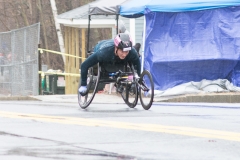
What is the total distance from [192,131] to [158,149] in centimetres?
147

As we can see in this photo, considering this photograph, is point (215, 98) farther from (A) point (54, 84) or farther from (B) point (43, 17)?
(B) point (43, 17)

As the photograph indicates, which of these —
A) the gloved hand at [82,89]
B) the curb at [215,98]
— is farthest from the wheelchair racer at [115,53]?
the curb at [215,98]

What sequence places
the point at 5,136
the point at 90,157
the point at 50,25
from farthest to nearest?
the point at 50,25
the point at 5,136
the point at 90,157

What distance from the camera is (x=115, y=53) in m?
12.4

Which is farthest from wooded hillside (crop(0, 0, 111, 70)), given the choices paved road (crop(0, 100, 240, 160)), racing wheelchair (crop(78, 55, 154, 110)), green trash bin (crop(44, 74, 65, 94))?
paved road (crop(0, 100, 240, 160))

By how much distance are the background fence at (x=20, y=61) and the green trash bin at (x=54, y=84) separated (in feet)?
13.8

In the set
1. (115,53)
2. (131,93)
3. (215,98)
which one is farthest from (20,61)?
(115,53)

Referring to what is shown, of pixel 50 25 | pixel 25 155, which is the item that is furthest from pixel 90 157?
pixel 50 25

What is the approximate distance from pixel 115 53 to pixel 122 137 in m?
4.81

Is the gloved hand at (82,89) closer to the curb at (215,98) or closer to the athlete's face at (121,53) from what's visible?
the athlete's face at (121,53)

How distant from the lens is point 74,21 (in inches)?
1115

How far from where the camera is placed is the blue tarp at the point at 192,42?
2020cm

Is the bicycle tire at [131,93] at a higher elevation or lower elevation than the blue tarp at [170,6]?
lower

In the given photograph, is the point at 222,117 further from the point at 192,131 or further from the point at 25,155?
the point at 25,155
